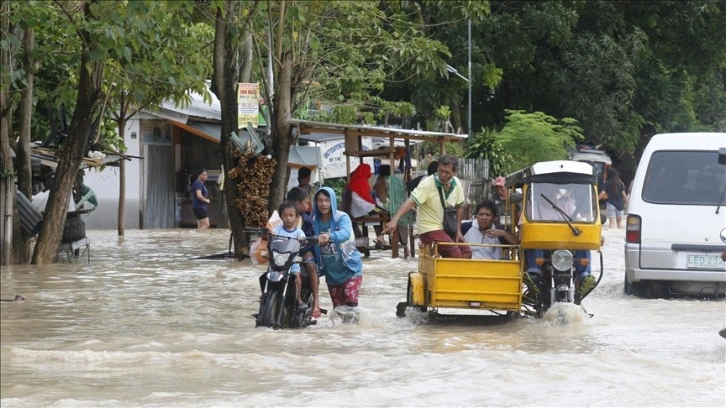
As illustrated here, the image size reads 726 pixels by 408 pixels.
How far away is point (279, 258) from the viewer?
11188mm

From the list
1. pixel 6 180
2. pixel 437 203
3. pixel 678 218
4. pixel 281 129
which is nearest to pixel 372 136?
pixel 281 129

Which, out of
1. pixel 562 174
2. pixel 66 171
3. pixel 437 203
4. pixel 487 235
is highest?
pixel 66 171

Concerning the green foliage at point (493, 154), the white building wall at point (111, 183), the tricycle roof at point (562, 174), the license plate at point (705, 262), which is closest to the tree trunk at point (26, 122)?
the tricycle roof at point (562, 174)

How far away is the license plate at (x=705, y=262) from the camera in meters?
14.6

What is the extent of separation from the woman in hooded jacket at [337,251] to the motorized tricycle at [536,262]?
644mm

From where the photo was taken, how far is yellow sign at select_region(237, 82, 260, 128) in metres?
19.3

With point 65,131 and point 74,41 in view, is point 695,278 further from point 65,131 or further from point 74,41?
point 65,131

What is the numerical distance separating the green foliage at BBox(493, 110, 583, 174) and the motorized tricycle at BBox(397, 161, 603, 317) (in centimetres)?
1912

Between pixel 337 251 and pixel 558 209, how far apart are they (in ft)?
6.92

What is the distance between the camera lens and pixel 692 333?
1229 cm

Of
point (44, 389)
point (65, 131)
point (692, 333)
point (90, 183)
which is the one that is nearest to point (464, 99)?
point (90, 183)

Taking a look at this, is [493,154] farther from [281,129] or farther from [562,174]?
[562,174]

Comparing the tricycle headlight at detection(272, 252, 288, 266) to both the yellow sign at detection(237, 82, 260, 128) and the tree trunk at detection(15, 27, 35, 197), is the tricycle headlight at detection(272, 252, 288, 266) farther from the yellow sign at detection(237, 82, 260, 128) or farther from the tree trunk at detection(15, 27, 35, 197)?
the yellow sign at detection(237, 82, 260, 128)

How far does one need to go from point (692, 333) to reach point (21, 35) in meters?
10.1
